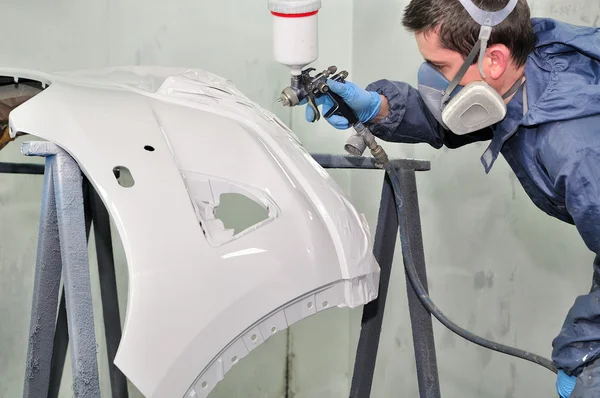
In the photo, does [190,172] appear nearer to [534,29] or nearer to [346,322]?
[534,29]

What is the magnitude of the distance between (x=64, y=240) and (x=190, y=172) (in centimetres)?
23

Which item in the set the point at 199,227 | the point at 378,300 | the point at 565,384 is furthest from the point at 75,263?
the point at 565,384

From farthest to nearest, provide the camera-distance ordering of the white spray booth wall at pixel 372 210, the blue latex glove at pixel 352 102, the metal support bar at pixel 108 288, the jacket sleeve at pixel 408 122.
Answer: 1. the white spray booth wall at pixel 372 210
2. the metal support bar at pixel 108 288
3. the jacket sleeve at pixel 408 122
4. the blue latex glove at pixel 352 102

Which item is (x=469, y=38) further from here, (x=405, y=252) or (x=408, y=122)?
(x=405, y=252)

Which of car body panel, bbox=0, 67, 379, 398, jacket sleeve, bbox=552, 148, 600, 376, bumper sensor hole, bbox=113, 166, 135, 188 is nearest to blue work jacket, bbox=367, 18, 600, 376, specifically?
jacket sleeve, bbox=552, 148, 600, 376

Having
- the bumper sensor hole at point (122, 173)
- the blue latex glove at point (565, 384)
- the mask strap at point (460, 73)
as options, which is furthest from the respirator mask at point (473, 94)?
the bumper sensor hole at point (122, 173)

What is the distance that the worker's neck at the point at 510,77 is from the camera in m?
1.23

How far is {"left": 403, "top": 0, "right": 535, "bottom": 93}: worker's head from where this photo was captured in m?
1.19

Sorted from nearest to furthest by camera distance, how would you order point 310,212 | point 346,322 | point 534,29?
point 310,212, point 534,29, point 346,322

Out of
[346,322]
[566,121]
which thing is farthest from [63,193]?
[346,322]

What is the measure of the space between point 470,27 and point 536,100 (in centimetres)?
19

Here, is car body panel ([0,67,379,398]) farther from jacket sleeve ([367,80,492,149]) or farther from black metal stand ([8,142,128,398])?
jacket sleeve ([367,80,492,149])

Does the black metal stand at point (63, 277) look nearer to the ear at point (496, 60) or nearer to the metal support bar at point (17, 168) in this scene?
the metal support bar at point (17, 168)

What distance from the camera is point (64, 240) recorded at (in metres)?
0.98
